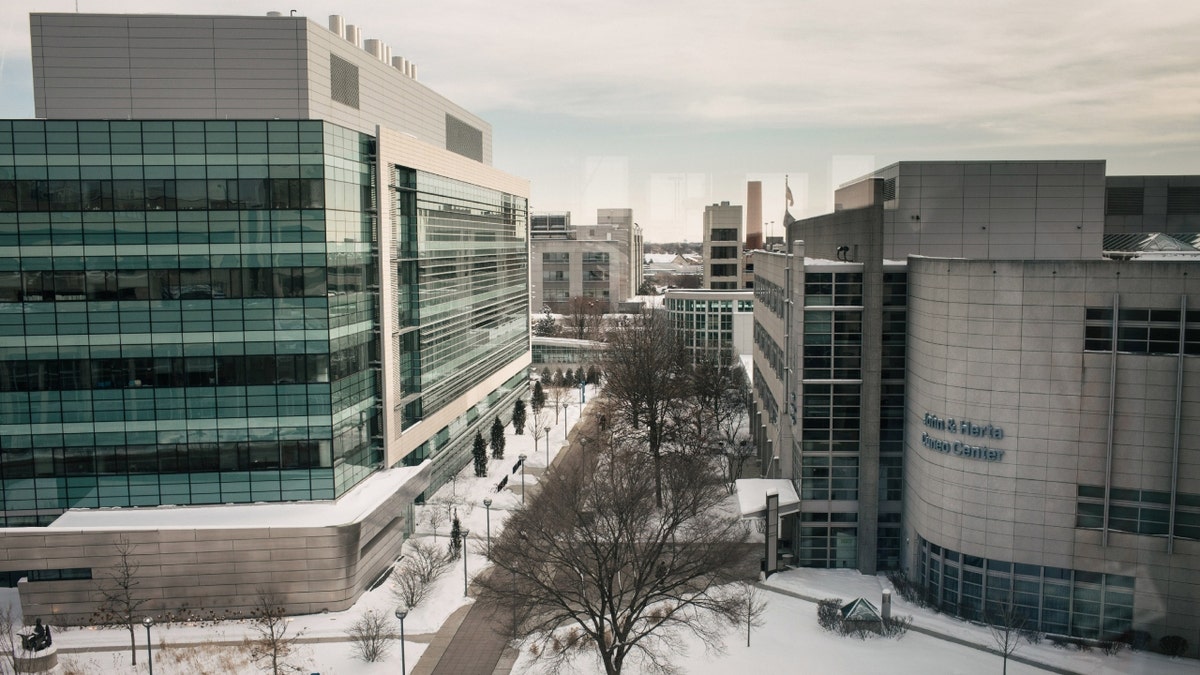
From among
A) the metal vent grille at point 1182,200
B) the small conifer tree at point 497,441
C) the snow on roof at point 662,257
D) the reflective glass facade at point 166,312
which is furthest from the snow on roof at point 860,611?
the snow on roof at point 662,257

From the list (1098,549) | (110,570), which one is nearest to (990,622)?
(1098,549)

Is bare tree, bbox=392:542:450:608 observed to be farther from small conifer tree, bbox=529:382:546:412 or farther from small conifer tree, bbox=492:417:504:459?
small conifer tree, bbox=529:382:546:412

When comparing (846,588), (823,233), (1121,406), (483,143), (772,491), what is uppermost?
(483,143)

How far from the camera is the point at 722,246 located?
84750 mm

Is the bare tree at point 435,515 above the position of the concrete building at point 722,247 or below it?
below

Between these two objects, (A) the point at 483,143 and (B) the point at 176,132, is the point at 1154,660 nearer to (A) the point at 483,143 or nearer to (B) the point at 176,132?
(B) the point at 176,132

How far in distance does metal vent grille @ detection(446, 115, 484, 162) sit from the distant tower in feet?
78.5

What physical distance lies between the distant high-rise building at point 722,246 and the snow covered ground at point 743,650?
58010mm

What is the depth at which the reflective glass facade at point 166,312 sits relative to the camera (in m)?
26.1

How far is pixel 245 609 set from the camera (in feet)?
87.7

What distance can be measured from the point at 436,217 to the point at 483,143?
61.1ft

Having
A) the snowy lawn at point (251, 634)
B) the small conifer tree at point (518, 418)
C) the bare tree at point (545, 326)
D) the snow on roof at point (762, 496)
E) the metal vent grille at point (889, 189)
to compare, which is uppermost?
the metal vent grille at point (889, 189)

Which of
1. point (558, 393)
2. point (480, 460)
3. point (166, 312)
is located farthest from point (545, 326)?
point (166, 312)

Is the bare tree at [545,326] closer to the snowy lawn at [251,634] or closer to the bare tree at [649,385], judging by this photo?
the bare tree at [649,385]
